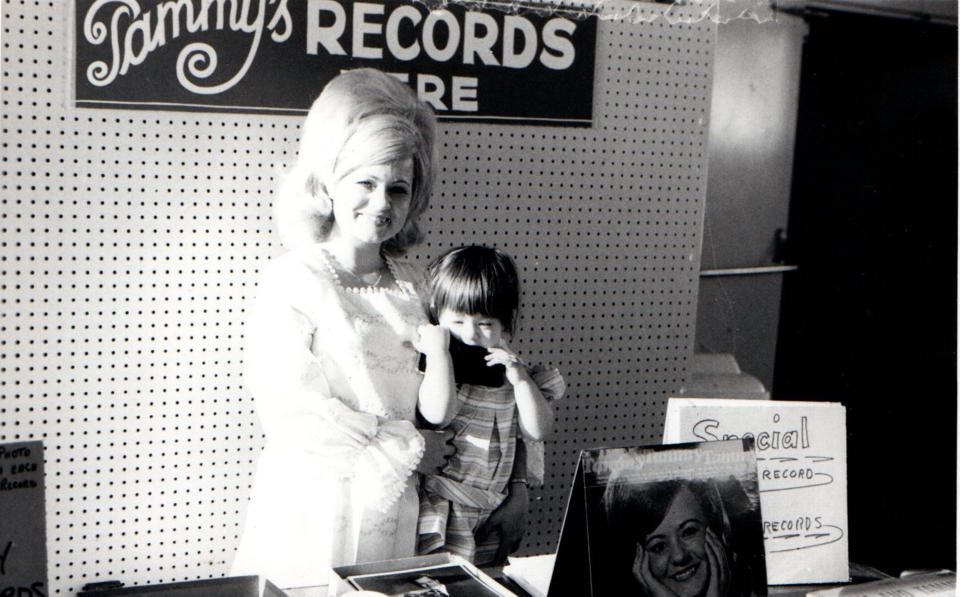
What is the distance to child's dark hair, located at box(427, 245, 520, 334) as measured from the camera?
191cm

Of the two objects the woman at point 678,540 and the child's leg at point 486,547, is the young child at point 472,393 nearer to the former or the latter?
the child's leg at point 486,547

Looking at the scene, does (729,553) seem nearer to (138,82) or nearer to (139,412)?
(139,412)

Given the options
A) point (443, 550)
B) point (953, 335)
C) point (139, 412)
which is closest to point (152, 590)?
point (139, 412)

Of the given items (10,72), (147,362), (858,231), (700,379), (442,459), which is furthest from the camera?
(858,231)

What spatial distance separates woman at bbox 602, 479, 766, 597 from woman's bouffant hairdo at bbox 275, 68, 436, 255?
0.73 meters

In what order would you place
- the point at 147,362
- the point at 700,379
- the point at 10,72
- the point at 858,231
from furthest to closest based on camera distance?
the point at 858,231 → the point at 700,379 → the point at 147,362 → the point at 10,72

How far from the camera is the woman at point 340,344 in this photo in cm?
178

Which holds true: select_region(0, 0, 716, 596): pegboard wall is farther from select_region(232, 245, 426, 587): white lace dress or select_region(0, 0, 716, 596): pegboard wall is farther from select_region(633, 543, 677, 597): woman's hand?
select_region(633, 543, 677, 597): woman's hand

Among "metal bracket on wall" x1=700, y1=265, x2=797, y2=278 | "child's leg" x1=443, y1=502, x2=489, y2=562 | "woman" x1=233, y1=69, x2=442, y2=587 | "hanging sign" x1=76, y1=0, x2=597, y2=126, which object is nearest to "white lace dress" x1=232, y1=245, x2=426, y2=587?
"woman" x1=233, y1=69, x2=442, y2=587

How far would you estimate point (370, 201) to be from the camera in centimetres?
182

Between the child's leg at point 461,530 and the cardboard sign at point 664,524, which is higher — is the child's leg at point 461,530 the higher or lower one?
the lower one

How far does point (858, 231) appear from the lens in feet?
8.09

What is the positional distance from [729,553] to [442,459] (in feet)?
1.87

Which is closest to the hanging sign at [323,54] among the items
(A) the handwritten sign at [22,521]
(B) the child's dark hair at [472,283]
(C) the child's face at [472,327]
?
(B) the child's dark hair at [472,283]
